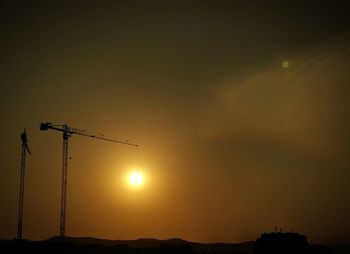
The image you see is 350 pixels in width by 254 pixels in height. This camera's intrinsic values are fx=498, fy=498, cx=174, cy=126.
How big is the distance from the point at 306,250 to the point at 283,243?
9218 mm

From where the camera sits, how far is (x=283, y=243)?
558ft

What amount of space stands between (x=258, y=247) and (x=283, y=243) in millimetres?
9527

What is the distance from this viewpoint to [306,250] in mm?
172250

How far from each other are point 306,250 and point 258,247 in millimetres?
16367

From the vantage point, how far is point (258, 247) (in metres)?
175
